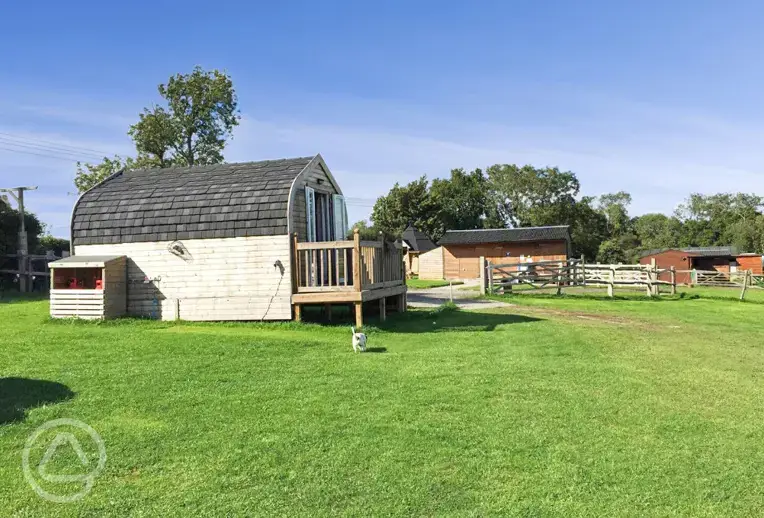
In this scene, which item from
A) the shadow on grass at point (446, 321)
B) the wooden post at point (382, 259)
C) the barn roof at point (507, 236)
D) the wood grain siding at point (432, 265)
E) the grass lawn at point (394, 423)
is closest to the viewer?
the grass lawn at point (394, 423)

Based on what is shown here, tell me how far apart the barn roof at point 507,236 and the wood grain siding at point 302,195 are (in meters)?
29.7

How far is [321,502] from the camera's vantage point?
3941 millimetres

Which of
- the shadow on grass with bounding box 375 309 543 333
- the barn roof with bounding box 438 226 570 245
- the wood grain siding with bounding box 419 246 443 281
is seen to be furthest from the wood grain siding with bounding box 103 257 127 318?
the barn roof with bounding box 438 226 570 245

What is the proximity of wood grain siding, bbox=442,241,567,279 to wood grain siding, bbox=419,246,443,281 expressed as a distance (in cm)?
46

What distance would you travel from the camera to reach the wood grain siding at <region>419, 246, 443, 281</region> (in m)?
45.4

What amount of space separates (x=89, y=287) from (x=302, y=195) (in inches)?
216

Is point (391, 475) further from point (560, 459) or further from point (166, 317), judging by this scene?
point (166, 317)

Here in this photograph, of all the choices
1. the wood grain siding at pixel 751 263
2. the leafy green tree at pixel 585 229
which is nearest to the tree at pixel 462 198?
the leafy green tree at pixel 585 229

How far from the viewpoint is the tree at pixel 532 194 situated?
6575 cm

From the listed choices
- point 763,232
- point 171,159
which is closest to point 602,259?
point 763,232

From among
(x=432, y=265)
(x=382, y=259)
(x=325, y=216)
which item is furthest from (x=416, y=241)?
(x=382, y=259)

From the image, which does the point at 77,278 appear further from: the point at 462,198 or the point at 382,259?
the point at 462,198

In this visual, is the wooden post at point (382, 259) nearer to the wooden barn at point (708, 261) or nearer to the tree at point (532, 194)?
the wooden barn at point (708, 261)

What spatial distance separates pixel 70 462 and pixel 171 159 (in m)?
34.0
